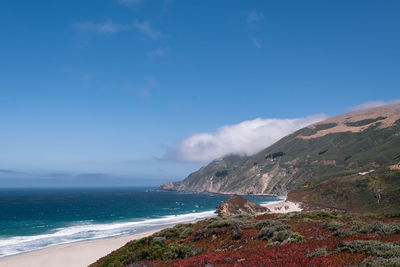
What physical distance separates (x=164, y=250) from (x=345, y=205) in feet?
260

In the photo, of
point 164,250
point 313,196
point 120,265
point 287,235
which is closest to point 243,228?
point 287,235

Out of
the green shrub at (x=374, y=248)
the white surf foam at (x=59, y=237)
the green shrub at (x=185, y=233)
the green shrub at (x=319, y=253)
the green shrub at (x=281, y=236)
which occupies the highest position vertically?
the green shrub at (x=374, y=248)

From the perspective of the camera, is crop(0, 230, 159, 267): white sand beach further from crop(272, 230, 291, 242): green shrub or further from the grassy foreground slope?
crop(272, 230, 291, 242): green shrub

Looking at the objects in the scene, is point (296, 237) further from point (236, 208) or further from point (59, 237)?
point (236, 208)

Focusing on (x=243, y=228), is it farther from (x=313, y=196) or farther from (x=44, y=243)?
(x=313, y=196)

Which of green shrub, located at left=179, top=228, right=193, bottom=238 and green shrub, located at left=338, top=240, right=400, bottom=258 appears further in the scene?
green shrub, located at left=179, top=228, right=193, bottom=238

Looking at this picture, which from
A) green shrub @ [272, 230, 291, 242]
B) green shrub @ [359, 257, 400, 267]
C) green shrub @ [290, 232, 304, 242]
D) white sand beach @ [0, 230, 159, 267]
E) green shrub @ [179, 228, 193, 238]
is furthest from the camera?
white sand beach @ [0, 230, 159, 267]

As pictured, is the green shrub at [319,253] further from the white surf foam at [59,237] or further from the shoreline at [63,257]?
the white surf foam at [59,237]

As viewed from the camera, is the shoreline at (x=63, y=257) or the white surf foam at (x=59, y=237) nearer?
the shoreline at (x=63, y=257)

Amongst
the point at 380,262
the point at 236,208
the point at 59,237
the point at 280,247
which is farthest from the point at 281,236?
the point at 236,208

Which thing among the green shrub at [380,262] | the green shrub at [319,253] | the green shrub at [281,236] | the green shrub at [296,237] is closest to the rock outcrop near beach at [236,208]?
the green shrub at [281,236]

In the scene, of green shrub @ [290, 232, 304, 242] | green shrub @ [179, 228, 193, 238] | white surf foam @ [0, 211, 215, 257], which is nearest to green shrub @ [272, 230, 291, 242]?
green shrub @ [290, 232, 304, 242]

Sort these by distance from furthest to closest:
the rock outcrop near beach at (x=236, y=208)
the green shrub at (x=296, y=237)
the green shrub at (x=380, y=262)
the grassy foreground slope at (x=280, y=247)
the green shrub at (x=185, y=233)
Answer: the rock outcrop near beach at (x=236, y=208)
the green shrub at (x=185, y=233)
the green shrub at (x=296, y=237)
the grassy foreground slope at (x=280, y=247)
the green shrub at (x=380, y=262)

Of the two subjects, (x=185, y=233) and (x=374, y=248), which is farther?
(x=185, y=233)
